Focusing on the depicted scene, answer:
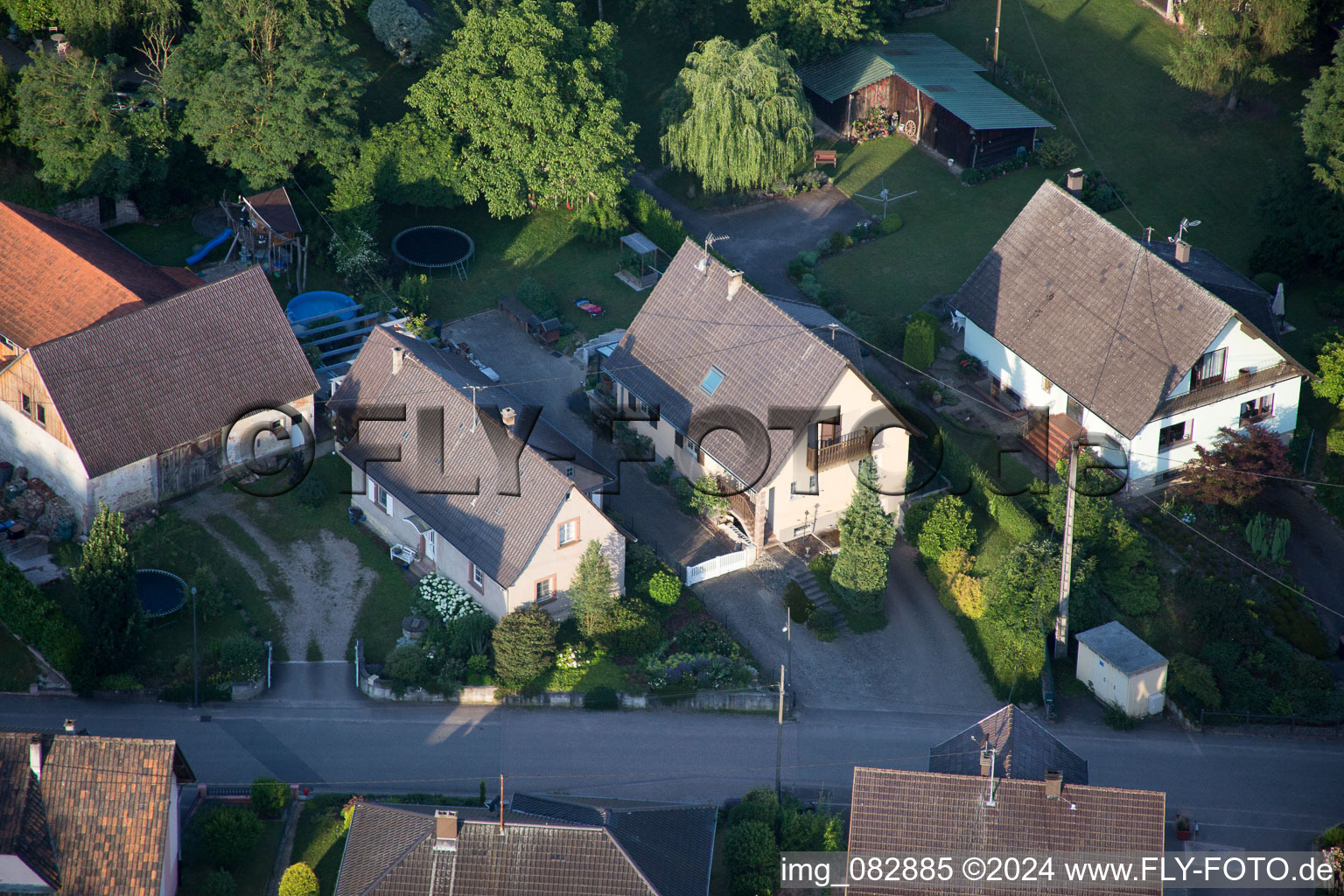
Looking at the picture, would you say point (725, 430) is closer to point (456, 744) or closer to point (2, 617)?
point (456, 744)

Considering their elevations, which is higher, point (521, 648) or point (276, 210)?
point (276, 210)

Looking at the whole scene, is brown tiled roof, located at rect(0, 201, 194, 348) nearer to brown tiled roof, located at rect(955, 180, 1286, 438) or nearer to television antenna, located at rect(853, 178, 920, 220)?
television antenna, located at rect(853, 178, 920, 220)

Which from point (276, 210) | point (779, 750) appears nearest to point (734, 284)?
point (779, 750)

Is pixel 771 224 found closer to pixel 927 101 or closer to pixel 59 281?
pixel 927 101

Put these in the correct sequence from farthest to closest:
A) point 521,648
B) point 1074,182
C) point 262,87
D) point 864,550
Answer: point 262,87
point 1074,182
point 864,550
point 521,648

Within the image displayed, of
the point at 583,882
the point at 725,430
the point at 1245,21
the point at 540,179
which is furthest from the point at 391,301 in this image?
the point at 1245,21

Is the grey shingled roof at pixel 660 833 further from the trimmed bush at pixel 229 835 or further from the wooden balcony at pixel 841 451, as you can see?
the wooden balcony at pixel 841 451

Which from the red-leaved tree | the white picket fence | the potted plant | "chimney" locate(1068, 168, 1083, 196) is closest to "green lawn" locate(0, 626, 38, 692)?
the white picket fence

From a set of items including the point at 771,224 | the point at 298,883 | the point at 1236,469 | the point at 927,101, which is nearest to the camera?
the point at 298,883
